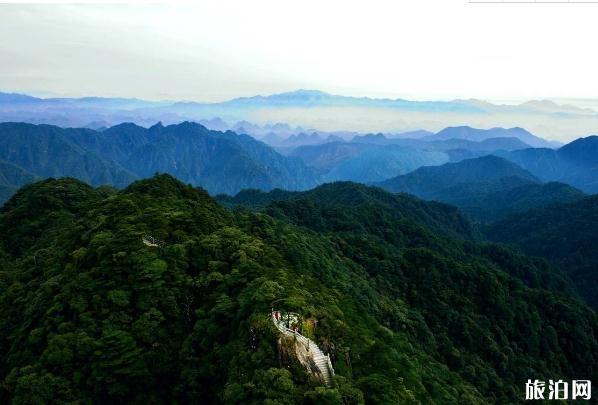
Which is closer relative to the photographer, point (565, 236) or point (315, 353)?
point (315, 353)

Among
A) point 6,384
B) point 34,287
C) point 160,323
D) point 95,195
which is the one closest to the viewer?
point 6,384

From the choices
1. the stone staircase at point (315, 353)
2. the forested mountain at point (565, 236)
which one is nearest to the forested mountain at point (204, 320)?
the stone staircase at point (315, 353)

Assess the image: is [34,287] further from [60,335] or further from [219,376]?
[219,376]

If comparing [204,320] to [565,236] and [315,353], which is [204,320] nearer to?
[315,353]

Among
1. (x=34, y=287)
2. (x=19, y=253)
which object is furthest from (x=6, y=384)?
(x=19, y=253)

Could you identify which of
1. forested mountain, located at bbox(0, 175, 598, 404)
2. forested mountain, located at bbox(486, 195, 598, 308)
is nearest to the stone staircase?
forested mountain, located at bbox(0, 175, 598, 404)

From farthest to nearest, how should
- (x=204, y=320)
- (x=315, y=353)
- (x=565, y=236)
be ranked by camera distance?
(x=565, y=236) < (x=204, y=320) < (x=315, y=353)

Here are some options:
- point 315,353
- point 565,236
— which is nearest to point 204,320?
point 315,353
